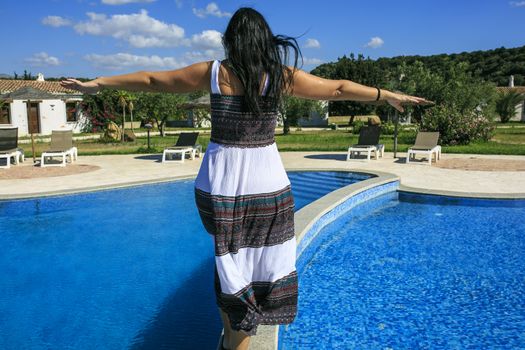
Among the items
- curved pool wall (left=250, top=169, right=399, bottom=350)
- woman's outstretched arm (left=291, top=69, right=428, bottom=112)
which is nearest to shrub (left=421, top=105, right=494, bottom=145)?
curved pool wall (left=250, top=169, right=399, bottom=350)

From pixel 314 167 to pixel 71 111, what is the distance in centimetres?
2698

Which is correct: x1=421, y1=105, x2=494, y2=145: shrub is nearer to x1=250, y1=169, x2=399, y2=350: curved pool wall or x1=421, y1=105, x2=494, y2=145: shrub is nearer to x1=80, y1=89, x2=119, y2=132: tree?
x1=250, y1=169, x2=399, y2=350: curved pool wall

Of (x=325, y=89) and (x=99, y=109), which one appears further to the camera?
(x=99, y=109)

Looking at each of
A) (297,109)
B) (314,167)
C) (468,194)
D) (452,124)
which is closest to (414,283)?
(468,194)

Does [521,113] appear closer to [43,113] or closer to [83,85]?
[43,113]

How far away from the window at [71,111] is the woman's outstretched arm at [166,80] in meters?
34.6

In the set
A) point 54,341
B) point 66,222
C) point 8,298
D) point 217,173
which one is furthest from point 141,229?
point 217,173

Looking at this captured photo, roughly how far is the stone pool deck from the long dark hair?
784cm

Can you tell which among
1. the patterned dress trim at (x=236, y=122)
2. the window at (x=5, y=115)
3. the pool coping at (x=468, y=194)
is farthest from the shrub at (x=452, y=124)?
the window at (x=5, y=115)

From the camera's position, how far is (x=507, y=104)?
4291 centimetres

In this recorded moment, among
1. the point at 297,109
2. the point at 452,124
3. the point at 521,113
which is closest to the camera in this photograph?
the point at 452,124

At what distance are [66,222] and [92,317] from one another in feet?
13.2

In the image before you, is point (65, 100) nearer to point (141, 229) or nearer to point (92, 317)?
point (141, 229)

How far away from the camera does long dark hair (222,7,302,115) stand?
1.92 metres
